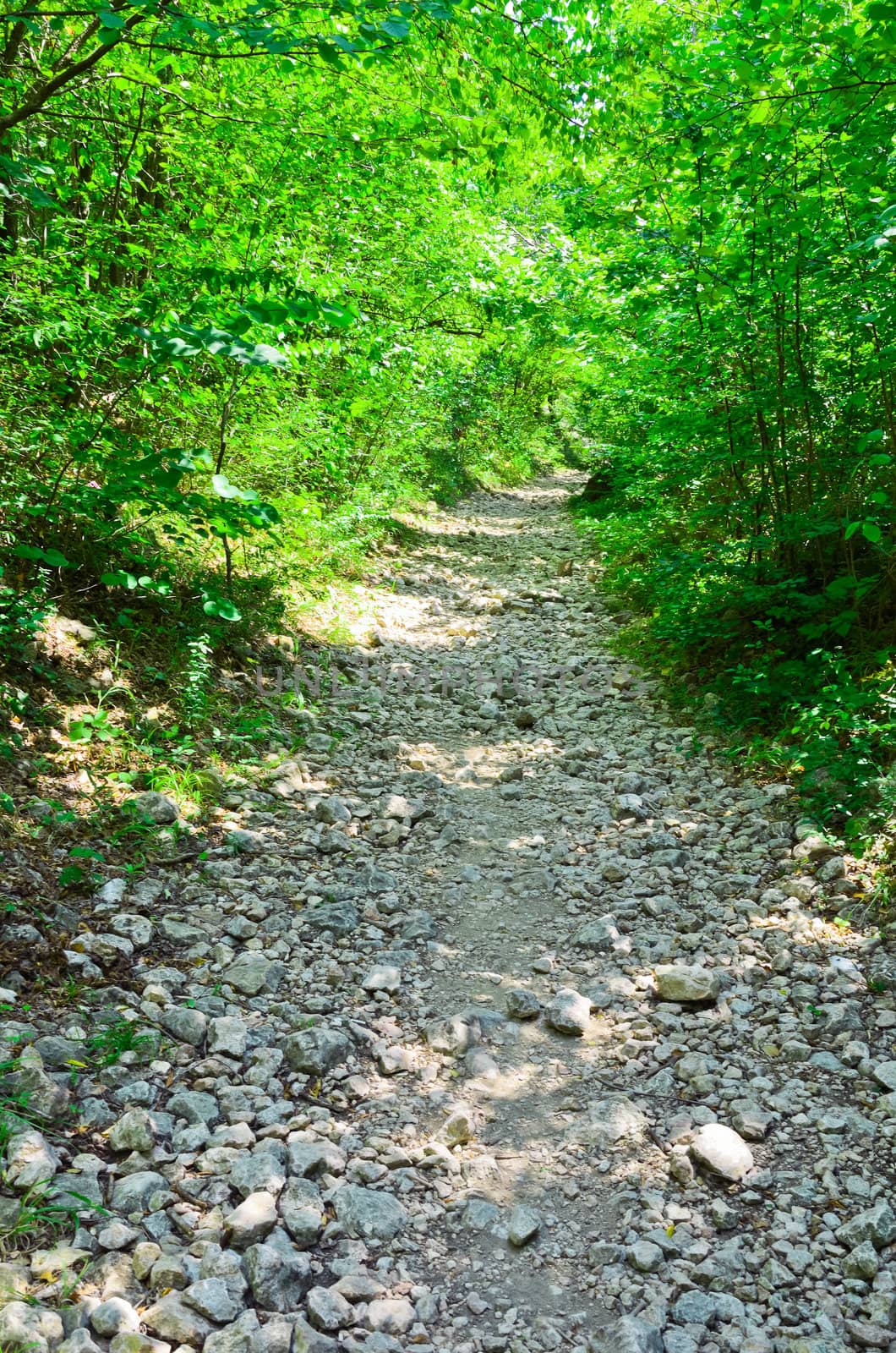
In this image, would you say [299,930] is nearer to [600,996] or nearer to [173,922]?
[173,922]

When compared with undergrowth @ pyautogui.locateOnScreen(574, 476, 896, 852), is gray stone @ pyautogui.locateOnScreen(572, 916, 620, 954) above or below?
below

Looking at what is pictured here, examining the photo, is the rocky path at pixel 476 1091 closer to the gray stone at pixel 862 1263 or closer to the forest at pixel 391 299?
the gray stone at pixel 862 1263

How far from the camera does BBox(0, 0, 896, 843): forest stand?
3834mm

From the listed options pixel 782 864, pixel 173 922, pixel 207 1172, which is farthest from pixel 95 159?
pixel 782 864

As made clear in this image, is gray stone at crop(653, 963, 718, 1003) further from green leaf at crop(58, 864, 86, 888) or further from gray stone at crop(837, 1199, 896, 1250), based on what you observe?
green leaf at crop(58, 864, 86, 888)

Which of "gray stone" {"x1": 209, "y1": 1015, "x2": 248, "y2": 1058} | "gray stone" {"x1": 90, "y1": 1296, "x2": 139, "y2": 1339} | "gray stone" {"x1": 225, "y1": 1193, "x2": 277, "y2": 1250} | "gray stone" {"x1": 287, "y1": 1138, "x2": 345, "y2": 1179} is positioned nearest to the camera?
"gray stone" {"x1": 90, "y1": 1296, "x2": 139, "y2": 1339}

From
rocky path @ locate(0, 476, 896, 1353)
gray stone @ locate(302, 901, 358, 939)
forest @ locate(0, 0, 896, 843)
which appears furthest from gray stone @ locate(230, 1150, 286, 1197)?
forest @ locate(0, 0, 896, 843)

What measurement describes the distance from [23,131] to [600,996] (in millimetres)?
5768

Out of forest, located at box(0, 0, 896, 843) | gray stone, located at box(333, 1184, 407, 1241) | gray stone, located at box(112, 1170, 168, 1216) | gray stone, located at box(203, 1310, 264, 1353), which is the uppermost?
forest, located at box(0, 0, 896, 843)

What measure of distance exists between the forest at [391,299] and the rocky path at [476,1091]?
107cm

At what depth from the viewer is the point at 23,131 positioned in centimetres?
456

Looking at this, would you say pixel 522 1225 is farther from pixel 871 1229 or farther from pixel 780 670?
pixel 780 670

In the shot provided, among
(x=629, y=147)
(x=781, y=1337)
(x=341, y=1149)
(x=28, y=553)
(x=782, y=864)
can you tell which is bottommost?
(x=341, y=1149)

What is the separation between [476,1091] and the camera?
3.34 metres
